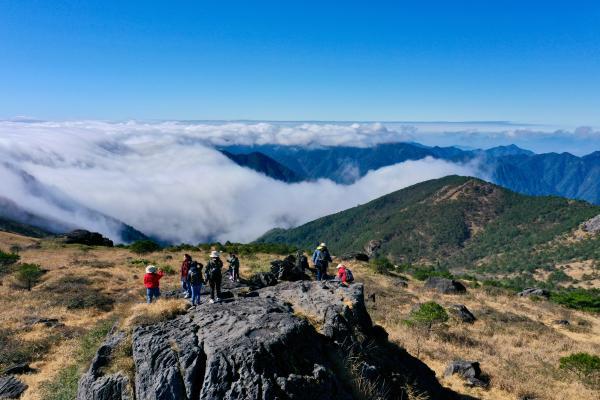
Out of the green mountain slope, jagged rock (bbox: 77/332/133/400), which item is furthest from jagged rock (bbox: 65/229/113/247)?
the green mountain slope

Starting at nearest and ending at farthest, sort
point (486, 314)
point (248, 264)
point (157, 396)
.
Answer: point (157, 396), point (486, 314), point (248, 264)

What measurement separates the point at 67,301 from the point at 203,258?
1775 cm

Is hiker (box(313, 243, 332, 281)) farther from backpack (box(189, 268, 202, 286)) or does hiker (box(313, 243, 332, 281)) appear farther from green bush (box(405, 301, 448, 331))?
backpack (box(189, 268, 202, 286))

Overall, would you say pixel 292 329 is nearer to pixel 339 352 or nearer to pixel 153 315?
pixel 339 352

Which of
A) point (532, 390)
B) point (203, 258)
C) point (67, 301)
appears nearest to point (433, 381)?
point (532, 390)

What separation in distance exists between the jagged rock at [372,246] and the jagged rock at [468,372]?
14172 centimetres

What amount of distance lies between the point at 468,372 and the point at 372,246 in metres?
148

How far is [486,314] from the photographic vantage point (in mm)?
28094

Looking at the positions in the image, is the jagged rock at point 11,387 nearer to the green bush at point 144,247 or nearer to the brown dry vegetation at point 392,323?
the brown dry vegetation at point 392,323

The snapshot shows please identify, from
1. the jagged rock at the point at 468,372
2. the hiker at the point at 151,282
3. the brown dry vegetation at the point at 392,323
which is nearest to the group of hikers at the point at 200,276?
the hiker at the point at 151,282

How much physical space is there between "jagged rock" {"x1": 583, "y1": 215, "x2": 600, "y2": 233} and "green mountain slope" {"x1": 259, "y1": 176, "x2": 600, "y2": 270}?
145 inches

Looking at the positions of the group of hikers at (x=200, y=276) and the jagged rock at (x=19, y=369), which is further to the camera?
the group of hikers at (x=200, y=276)

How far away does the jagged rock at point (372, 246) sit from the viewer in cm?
15843

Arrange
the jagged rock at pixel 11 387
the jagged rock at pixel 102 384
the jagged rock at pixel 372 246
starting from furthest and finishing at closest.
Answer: the jagged rock at pixel 372 246
the jagged rock at pixel 11 387
the jagged rock at pixel 102 384
